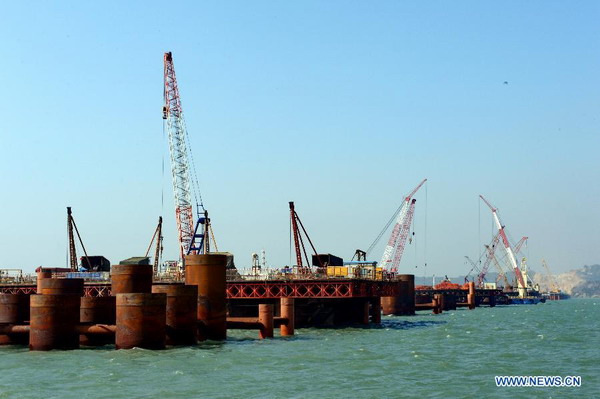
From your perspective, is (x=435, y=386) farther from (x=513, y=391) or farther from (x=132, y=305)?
(x=132, y=305)

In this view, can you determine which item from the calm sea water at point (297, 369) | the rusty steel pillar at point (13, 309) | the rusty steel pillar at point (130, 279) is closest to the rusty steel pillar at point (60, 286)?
the rusty steel pillar at point (13, 309)

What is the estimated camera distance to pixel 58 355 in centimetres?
4706

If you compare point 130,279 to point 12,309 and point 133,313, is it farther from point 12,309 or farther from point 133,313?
point 12,309

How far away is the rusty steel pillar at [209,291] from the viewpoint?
181 feet

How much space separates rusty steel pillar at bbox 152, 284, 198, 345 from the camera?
5038 centimetres

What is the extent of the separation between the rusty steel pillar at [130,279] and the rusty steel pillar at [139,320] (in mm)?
7133

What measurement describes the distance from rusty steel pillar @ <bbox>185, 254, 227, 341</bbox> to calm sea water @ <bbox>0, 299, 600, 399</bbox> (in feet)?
6.29

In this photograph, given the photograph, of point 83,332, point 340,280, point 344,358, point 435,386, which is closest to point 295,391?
point 435,386

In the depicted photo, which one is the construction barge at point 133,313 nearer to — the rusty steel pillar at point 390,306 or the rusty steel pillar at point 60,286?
the rusty steel pillar at point 60,286

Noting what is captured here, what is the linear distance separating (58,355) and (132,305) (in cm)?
548

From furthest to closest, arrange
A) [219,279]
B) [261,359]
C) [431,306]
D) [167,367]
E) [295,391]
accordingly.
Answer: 1. [431,306]
2. [219,279]
3. [261,359]
4. [167,367]
5. [295,391]

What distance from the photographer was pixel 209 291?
5503 cm

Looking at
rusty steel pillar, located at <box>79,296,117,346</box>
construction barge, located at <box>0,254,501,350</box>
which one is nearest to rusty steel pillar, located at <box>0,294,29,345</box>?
construction barge, located at <box>0,254,501,350</box>

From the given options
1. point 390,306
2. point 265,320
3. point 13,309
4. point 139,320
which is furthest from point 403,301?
point 139,320
